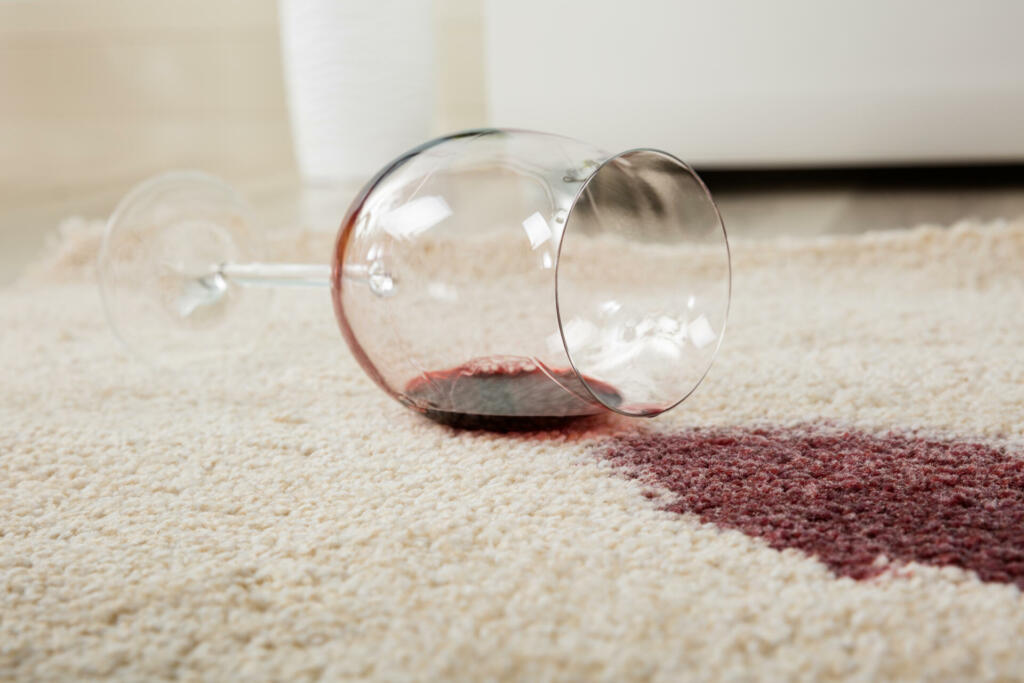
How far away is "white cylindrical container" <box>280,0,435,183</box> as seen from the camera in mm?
2049

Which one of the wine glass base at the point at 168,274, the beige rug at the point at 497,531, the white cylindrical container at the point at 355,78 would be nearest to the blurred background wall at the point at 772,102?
the white cylindrical container at the point at 355,78

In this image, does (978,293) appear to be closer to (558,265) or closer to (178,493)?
(558,265)

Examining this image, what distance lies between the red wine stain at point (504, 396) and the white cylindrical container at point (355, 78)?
1555mm

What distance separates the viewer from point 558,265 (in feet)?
1.78

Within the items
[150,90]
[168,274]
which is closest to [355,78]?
[150,90]

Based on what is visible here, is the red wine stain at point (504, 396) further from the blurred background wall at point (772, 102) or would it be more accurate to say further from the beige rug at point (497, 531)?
the blurred background wall at point (772, 102)

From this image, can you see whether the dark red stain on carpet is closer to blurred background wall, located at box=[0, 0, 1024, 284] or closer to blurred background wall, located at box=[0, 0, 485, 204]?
blurred background wall, located at box=[0, 0, 1024, 284]

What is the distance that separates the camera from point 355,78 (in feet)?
6.79

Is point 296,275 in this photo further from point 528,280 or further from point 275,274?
point 528,280

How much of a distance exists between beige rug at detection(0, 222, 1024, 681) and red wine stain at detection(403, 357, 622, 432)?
1 centimetres

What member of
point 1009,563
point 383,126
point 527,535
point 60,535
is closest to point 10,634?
point 60,535

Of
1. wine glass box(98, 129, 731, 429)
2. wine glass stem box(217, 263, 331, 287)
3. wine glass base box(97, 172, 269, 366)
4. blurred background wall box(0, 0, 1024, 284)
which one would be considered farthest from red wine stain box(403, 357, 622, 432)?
blurred background wall box(0, 0, 1024, 284)

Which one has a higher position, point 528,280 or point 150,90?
point 528,280

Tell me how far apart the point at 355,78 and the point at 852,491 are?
5.72 ft
